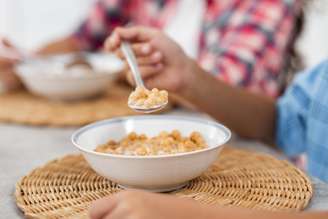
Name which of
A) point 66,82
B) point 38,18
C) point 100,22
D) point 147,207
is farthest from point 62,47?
point 38,18

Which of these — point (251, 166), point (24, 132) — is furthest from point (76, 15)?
point (251, 166)

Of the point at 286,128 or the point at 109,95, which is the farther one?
the point at 109,95

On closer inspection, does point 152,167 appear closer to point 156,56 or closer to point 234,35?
point 156,56

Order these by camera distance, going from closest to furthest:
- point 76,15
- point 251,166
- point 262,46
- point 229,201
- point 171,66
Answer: point 229,201 < point 251,166 < point 171,66 < point 262,46 < point 76,15

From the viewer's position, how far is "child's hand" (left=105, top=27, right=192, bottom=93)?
1.09m

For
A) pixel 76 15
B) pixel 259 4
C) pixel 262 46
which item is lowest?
pixel 76 15

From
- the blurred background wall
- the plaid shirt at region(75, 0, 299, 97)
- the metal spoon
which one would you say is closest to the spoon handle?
the metal spoon

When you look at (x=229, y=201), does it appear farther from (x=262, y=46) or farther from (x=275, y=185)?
(x=262, y=46)

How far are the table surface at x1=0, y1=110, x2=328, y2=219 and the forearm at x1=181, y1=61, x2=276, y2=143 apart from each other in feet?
0.16

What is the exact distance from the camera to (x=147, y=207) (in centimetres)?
60

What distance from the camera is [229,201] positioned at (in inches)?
29.5

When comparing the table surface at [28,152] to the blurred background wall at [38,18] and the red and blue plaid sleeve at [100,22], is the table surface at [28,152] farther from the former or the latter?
the blurred background wall at [38,18]

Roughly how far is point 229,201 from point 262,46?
0.85m

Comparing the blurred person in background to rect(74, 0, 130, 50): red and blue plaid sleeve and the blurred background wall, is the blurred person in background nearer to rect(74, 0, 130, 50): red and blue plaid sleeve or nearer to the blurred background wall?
rect(74, 0, 130, 50): red and blue plaid sleeve
